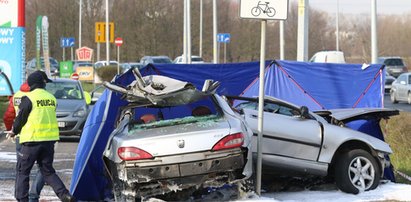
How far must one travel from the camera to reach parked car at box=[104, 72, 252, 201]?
8062 millimetres

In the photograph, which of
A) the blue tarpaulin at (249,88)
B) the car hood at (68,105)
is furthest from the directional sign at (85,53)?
the blue tarpaulin at (249,88)

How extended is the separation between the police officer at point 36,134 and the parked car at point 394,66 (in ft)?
128

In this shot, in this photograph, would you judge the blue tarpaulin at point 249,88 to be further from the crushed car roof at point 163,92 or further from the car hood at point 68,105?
the car hood at point 68,105

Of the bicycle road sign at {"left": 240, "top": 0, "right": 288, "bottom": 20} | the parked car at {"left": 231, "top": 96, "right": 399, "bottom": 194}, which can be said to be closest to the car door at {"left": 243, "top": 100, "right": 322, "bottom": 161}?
the parked car at {"left": 231, "top": 96, "right": 399, "bottom": 194}

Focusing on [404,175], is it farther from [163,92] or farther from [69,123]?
[69,123]

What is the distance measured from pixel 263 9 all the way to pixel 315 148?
2069 mm

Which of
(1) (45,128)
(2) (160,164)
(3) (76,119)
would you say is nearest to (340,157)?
(2) (160,164)

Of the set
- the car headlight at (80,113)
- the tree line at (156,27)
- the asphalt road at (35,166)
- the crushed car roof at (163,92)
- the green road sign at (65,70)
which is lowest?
the asphalt road at (35,166)

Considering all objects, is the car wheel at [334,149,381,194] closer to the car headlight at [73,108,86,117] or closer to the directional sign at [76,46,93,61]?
the car headlight at [73,108,86,117]

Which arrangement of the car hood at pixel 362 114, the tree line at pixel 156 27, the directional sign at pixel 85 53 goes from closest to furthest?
the car hood at pixel 362 114 → the directional sign at pixel 85 53 → the tree line at pixel 156 27

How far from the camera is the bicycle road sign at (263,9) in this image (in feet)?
29.3

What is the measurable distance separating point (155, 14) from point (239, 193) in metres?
49.8

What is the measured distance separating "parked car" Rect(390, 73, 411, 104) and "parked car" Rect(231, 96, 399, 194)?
22416 millimetres

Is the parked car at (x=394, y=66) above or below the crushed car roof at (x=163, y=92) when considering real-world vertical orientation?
above
